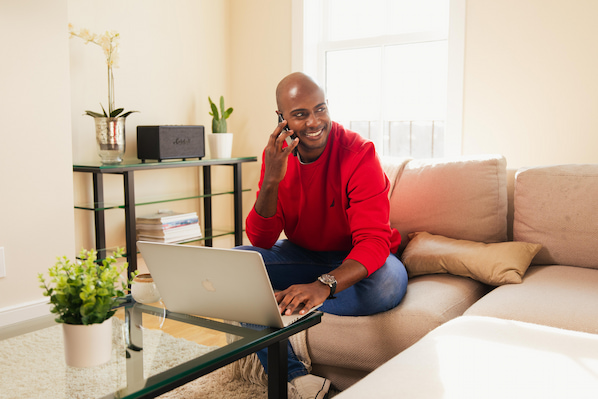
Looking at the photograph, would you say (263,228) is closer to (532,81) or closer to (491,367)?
(491,367)

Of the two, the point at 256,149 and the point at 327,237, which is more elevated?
the point at 256,149

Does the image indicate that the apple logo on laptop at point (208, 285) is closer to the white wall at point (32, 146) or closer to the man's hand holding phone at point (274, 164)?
the man's hand holding phone at point (274, 164)

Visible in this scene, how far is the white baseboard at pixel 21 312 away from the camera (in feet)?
8.46

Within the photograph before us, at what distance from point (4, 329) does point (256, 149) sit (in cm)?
249

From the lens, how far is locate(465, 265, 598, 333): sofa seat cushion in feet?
5.34

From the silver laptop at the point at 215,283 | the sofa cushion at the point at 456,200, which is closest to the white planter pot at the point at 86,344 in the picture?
the silver laptop at the point at 215,283

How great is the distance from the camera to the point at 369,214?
182 cm

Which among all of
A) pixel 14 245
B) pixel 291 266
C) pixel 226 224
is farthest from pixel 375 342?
pixel 226 224

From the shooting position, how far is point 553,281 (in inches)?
76.7

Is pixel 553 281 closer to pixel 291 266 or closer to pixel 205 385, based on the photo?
pixel 291 266

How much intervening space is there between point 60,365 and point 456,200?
162 centimetres

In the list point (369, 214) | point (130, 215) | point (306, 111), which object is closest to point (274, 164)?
point (306, 111)

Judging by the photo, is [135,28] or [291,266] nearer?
[291,266]

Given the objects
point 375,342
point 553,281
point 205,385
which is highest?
point 553,281
